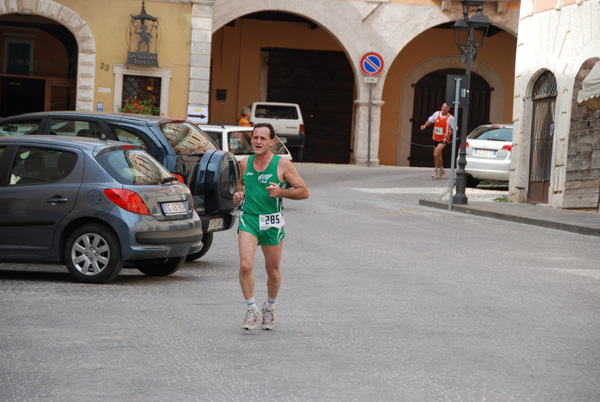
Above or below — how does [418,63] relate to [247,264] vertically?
above

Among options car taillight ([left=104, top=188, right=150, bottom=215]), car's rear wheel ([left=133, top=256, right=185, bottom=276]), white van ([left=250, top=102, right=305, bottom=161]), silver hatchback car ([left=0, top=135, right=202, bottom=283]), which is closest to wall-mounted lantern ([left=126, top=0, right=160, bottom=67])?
white van ([left=250, top=102, right=305, bottom=161])

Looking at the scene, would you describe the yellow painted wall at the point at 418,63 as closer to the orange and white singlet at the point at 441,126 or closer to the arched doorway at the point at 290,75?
the arched doorway at the point at 290,75

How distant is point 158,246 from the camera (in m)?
10.2

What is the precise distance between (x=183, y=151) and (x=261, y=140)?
4400 millimetres

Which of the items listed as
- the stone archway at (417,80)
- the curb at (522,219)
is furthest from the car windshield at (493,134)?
the stone archway at (417,80)

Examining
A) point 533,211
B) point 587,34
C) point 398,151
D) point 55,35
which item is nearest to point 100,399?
point 533,211

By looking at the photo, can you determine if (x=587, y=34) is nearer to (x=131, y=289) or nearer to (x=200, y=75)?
(x=200, y=75)

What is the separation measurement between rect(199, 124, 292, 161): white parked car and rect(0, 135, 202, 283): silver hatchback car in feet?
31.6

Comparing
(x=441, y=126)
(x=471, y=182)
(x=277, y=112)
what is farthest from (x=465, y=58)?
(x=277, y=112)

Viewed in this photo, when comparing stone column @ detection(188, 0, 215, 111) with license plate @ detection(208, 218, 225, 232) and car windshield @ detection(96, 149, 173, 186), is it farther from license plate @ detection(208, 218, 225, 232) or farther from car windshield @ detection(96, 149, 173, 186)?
car windshield @ detection(96, 149, 173, 186)

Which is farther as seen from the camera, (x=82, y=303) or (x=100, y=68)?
(x=100, y=68)

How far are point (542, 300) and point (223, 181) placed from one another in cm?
376

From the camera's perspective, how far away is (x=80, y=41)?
30766 mm

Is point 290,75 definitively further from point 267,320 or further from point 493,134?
point 267,320
